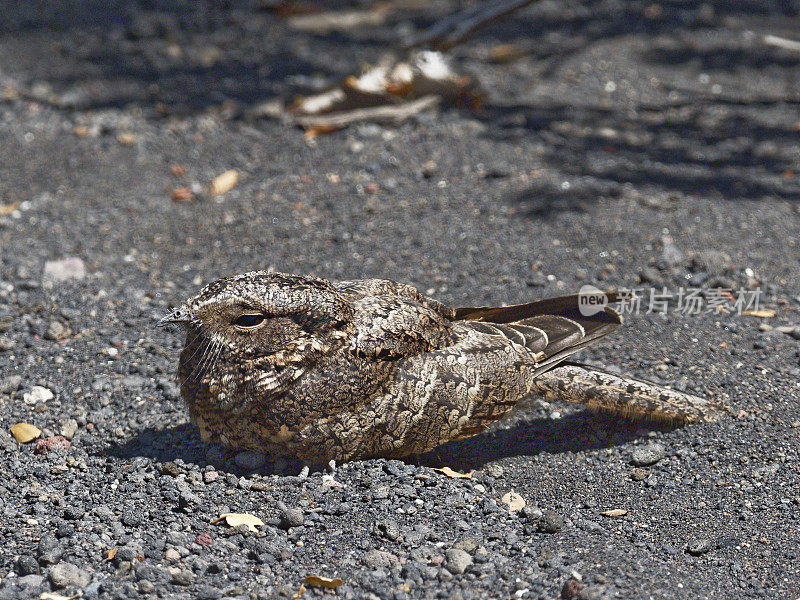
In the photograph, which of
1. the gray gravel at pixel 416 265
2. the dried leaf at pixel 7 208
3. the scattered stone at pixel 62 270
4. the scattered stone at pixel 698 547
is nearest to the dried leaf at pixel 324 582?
the gray gravel at pixel 416 265

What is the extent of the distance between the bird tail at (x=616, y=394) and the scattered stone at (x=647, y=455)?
151mm

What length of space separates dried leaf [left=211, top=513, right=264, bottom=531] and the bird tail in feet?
4.57

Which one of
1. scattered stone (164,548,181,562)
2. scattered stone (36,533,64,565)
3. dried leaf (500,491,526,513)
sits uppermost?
scattered stone (36,533,64,565)

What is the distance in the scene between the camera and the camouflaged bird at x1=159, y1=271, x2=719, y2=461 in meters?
3.58

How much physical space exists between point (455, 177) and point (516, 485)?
3240 millimetres

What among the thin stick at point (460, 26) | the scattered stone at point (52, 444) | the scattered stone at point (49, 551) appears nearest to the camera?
the scattered stone at point (49, 551)

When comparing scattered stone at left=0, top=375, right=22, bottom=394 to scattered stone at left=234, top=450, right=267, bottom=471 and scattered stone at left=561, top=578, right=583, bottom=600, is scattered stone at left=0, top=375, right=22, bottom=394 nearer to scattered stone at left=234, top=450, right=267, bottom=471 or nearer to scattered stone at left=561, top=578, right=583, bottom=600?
scattered stone at left=234, top=450, right=267, bottom=471

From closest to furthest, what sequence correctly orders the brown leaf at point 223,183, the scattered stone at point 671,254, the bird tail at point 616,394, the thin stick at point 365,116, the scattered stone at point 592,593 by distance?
the scattered stone at point 592,593 < the bird tail at point 616,394 < the scattered stone at point 671,254 < the brown leaf at point 223,183 < the thin stick at point 365,116

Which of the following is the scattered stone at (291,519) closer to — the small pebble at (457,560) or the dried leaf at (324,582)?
the dried leaf at (324,582)

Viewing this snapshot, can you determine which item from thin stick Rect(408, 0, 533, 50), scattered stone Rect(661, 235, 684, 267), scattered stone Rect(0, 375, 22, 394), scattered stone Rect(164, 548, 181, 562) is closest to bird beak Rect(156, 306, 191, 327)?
scattered stone Rect(164, 548, 181, 562)

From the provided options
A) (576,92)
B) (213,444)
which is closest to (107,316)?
(213,444)

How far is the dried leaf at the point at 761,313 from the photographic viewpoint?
16.4ft

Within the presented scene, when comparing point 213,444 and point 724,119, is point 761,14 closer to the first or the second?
point 724,119

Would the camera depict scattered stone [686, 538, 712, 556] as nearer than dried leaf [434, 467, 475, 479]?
Yes
